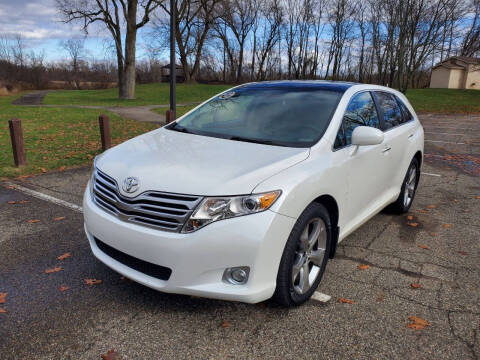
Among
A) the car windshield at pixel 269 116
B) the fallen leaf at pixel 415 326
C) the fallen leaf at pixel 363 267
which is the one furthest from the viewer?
the fallen leaf at pixel 363 267

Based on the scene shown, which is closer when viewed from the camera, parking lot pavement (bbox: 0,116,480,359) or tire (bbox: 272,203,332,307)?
parking lot pavement (bbox: 0,116,480,359)

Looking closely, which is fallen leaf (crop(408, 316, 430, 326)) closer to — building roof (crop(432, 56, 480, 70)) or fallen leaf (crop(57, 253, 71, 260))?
fallen leaf (crop(57, 253, 71, 260))

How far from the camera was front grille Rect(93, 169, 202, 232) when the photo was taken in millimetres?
2486

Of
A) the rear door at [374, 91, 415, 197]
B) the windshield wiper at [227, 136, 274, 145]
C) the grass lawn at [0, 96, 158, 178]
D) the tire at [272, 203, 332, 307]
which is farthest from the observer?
the grass lawn at [0, 96, 158, 178]

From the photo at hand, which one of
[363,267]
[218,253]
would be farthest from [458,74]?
[218,253]

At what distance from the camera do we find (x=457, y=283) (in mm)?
3451

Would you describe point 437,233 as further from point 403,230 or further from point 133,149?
point 133,149

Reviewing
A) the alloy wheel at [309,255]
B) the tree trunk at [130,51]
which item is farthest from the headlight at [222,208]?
the tree trunk at [130,51]

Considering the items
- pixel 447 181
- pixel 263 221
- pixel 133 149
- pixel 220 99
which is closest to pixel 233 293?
pixel 263 221

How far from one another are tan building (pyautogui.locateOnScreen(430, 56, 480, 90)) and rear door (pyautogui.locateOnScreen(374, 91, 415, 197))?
59.7 m

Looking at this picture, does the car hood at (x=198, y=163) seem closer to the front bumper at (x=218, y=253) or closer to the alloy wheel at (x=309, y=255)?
the front bumper at (x=218, y=253)

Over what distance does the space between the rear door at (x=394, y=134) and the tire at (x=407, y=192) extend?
25 centimetres

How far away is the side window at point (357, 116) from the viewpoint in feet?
11.3

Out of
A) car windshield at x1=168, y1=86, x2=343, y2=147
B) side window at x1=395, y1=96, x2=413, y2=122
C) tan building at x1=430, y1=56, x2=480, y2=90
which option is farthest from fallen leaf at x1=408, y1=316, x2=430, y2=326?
tan building at x1=430, y1=56, x2=480, y2=90
